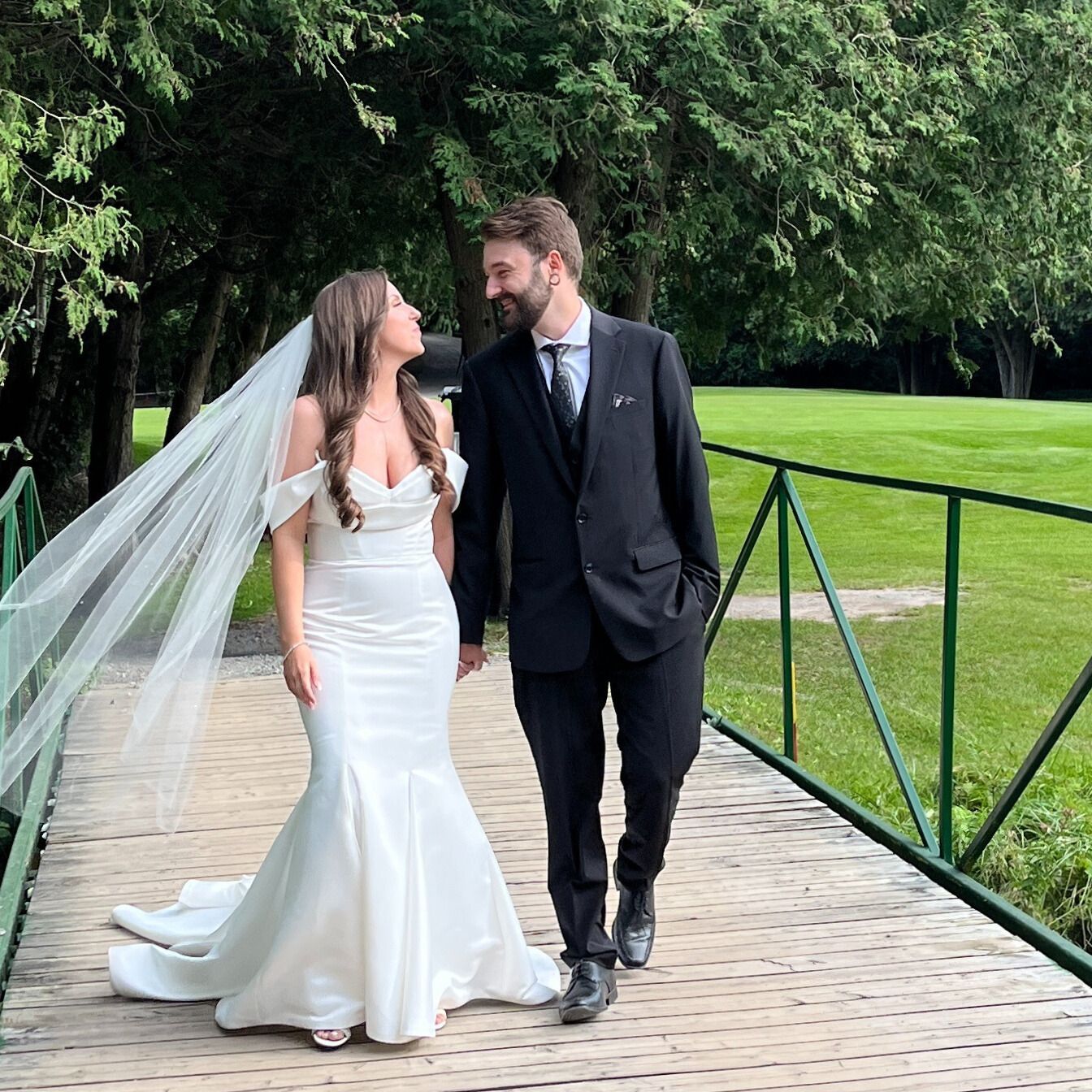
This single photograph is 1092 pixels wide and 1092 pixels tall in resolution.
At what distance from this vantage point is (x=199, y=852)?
189 inches

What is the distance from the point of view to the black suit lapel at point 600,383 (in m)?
3.32

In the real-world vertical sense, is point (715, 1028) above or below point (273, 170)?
below

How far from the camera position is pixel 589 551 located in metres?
3.33

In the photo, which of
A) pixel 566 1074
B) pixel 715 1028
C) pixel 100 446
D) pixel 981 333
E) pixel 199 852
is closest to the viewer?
pixel 566 1074

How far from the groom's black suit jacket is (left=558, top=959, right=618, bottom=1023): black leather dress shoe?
72 centimetres

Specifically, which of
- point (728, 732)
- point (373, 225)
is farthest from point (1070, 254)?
point (728, 732)

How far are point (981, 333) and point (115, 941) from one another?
146 feet

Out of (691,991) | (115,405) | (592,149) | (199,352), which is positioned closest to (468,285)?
(592,149)

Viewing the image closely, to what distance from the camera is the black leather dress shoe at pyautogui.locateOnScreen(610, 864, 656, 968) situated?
12.1 feet

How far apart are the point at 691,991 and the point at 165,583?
64.2 inches

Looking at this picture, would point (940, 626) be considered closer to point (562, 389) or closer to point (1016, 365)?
point (562, 389)

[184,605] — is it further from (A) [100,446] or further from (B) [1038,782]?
(A) [100,446]

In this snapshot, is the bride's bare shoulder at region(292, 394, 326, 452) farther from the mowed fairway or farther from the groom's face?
the mowed fairway

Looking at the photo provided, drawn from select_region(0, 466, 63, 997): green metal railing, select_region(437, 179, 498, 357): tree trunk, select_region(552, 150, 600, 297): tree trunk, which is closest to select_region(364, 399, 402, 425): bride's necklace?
select_region(0, 466, 63, 997): green metal railing
